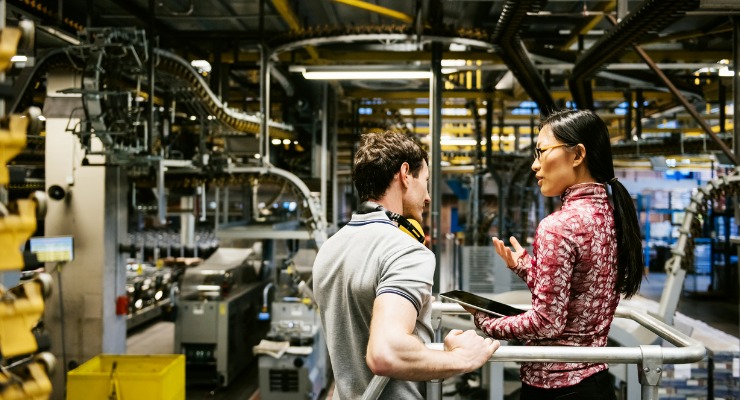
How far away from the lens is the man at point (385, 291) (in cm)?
131

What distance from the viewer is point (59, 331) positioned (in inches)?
248

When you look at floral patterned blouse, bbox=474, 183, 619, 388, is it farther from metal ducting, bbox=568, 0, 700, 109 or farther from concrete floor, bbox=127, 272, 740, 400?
concrete floor, bbox=127, 272, 740, 400

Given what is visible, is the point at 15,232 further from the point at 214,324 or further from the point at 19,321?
the point at 214,324

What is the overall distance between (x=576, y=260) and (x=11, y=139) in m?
1.42

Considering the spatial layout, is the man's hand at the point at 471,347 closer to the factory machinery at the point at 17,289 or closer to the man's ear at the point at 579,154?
the man's ear at the point at 579,154

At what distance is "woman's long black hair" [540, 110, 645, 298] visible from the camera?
5.74 ft

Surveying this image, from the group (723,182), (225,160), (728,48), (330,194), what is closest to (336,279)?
(723,182)

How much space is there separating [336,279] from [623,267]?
866 mm

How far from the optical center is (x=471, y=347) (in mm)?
1461

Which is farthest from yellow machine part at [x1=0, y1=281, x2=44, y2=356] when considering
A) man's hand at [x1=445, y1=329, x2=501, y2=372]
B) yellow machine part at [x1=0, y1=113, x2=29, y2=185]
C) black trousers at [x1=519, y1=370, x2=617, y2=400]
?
black trousers at [x1=519, y1=370, x2=617, y2=400]

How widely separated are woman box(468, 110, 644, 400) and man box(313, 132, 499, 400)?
0.25 metres

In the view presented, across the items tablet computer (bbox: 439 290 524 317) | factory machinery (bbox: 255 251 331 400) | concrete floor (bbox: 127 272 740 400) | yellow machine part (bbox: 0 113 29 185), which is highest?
yellow machine part (bbox: 0 113 29 185)

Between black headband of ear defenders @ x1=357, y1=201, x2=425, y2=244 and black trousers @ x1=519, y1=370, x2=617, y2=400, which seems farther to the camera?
black trousers @ x1=519, y1=370, x2=617, y2=400

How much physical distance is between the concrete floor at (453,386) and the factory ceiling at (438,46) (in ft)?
6.62
